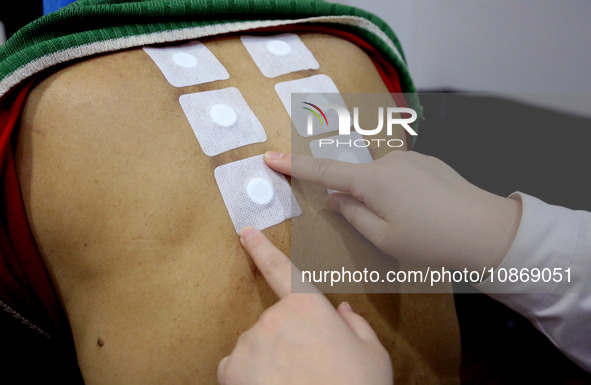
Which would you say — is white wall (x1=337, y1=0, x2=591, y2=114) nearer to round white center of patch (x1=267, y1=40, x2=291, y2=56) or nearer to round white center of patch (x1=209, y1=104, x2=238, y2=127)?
round white center of patch (x1=267, y1=40, x2=291, y2=56)

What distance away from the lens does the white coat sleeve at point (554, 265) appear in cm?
74

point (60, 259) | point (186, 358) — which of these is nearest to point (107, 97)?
point (60, 259)

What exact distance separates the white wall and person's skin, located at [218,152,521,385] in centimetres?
113

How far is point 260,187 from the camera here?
0.72 meters

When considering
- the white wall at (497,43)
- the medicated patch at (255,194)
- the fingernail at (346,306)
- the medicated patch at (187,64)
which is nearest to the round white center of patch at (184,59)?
the medicated patch at (187,64)

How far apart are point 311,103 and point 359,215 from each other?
0.27 metres

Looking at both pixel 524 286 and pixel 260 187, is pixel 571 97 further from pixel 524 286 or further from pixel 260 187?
pixel 260 187

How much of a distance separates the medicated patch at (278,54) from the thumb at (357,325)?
0.50 metres

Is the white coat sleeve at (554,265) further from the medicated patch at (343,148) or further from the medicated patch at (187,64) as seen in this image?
the medicated patch at (187,64)

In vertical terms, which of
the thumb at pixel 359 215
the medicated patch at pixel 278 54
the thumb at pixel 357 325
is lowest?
the thumb at pixel 357 325

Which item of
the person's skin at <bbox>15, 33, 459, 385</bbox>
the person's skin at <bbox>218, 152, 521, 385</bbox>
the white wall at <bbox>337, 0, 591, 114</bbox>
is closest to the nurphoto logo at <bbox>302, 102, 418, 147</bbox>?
the person's skin at <bbox>218, 152, 521, 385</bbox>

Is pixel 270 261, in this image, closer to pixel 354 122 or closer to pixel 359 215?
pixel 359 215

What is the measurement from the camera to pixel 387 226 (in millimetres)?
743

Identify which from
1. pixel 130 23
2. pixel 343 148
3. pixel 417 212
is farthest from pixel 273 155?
pixel 130 23
